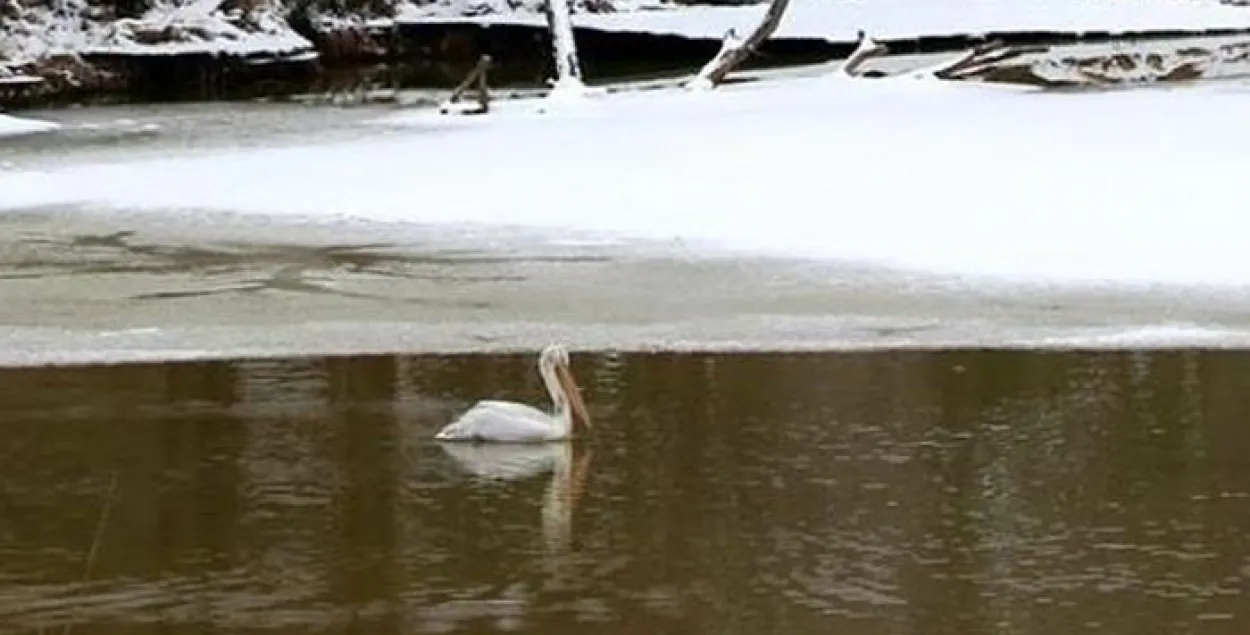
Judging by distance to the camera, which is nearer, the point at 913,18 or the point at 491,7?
the point at 913,18

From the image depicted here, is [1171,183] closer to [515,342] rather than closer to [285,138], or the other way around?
[515,342]

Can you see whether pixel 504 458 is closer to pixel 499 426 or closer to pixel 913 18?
pixel 499 426

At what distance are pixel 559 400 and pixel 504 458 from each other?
40cm

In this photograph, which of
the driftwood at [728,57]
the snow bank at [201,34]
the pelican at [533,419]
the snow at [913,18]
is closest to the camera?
the pelican at [533,419]

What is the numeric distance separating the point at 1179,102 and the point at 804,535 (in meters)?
19.3

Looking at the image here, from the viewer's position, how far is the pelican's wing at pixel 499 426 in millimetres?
10430

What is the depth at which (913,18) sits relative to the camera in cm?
4906

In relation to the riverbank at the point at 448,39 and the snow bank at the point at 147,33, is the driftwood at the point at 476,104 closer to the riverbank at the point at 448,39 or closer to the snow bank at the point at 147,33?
the riverbank at the point at 448,39

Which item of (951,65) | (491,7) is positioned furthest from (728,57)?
Result: (491,7)

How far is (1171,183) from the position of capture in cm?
1966

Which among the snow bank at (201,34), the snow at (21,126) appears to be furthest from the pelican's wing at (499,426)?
the snow bank at (201,34)

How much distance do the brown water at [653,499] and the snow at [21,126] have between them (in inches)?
727

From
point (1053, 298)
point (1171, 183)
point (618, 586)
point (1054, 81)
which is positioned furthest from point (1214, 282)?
point (1054, 81)

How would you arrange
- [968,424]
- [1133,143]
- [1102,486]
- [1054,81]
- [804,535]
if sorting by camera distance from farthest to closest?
[1054,81] → [1133,143] → [968,424] → [1102,486] → [804,535]
